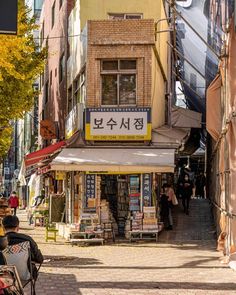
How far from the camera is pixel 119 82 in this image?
23.8 m

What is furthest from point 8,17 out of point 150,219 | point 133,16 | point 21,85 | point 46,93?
point 46,93

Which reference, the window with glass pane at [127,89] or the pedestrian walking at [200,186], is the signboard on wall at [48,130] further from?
the window with glass pane at [127,89]

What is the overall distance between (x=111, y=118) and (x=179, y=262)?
25.6 ft

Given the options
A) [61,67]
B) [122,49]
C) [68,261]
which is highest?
[61,67]

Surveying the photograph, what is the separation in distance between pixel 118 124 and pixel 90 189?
245cm

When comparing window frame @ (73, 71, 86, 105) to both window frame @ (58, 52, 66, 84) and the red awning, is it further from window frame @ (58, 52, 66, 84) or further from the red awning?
window frame @ (58, 52, 66, 84)


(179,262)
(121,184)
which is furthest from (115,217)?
(179,262)

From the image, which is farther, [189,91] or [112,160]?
[189,91]

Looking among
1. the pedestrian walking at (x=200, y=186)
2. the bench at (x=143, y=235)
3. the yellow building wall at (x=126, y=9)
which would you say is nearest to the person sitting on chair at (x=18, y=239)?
the bench at (x=143, y=235)

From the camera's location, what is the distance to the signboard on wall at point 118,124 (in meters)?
23.1

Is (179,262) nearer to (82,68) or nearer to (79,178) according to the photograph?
(79,178)

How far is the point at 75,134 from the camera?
2419 cm

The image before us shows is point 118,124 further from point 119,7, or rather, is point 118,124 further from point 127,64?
point 119,7

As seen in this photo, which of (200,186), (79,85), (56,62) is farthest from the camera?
(56,62)
